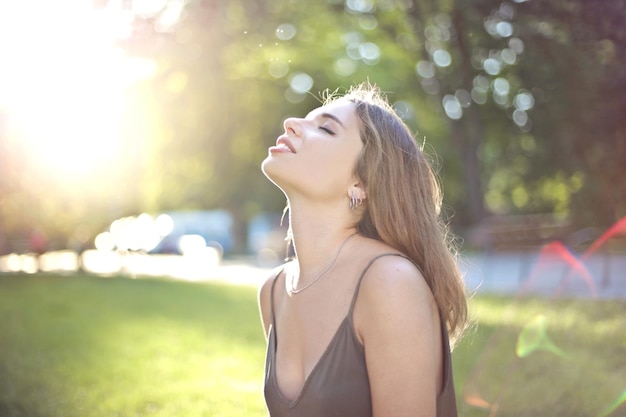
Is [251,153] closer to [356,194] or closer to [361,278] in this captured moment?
[356,194]

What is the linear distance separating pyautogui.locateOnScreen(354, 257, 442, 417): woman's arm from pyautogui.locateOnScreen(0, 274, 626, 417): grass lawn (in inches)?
42.8

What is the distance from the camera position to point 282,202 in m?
44.5

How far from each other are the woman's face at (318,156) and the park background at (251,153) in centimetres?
235

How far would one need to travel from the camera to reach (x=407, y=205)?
2732 mm

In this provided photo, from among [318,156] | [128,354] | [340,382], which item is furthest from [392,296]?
[128,354]

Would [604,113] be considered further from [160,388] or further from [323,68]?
[323,68]

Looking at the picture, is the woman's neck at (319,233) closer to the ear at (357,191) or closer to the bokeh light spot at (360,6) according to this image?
the ear at (357,191)

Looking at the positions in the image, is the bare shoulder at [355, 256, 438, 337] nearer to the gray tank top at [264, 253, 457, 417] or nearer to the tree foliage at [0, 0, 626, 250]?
the gray tank top at [264, 253, 457, 417]

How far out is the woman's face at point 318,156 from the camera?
276cm

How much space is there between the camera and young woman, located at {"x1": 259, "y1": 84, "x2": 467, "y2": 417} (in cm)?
247

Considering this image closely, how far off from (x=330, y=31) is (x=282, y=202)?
17322 millimetres

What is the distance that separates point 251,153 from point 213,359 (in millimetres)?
28406

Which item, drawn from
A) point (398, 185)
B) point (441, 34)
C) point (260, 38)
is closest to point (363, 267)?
point (398, 185)

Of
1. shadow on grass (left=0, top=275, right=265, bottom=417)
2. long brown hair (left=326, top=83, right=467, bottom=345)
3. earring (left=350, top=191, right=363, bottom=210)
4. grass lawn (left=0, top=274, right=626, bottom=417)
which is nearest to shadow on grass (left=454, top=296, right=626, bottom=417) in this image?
grass lawn (left=0, top=274, right=626, bottom=417)
